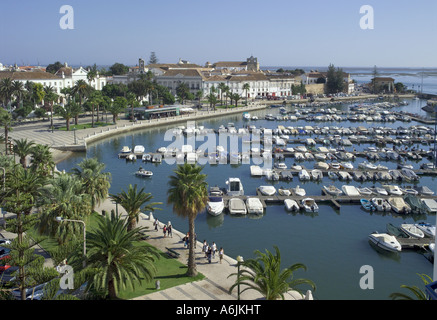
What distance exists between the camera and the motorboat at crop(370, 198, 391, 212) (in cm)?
4341

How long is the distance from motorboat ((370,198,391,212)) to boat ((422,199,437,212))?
155 inches

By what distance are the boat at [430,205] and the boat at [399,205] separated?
90.6 inches

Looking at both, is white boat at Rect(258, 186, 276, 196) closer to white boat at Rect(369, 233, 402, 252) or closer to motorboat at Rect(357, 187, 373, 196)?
motorboat at Rect(357, 187, 373, 196)

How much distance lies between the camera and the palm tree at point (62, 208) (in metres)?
27.3

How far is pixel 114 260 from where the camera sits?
21859 millimetres

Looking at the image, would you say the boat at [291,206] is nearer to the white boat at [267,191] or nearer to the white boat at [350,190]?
the white boat at [267,191]

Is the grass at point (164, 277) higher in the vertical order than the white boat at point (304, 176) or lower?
lower

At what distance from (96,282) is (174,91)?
440 ft

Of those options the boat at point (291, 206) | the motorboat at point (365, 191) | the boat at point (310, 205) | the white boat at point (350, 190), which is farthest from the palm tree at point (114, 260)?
the motorboat at point (365, 191)

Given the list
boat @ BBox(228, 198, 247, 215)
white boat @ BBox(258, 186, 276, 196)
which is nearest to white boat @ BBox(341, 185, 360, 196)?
white boat @ BBox(258, 186, 276, 196)

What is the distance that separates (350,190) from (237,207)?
569 inches

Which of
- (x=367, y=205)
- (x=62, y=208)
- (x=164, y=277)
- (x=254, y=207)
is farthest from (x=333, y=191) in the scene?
(x=62, y=208)
